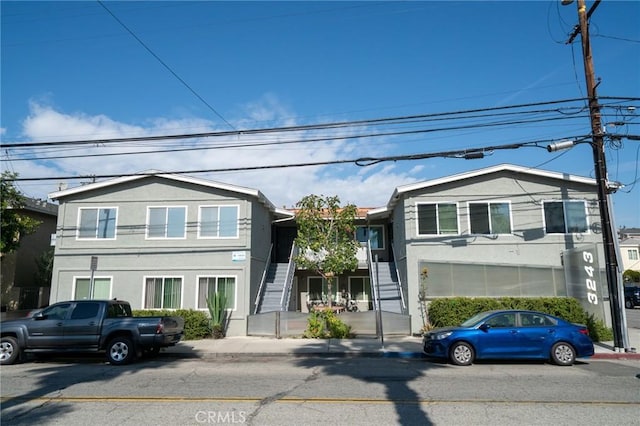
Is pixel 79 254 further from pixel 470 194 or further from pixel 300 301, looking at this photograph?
pixel 470 194

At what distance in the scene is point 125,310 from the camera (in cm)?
1359

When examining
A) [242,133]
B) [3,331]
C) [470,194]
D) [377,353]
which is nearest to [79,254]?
[3,331]

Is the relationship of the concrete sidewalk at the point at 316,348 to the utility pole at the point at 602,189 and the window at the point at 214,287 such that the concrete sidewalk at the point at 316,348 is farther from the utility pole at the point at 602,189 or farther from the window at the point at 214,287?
the window at the point at 214,287

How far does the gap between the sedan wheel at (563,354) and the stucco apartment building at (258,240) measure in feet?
20.8

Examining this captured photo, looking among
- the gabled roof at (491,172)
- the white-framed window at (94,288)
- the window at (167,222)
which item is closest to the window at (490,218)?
Result: the gabled roof at (491,172)

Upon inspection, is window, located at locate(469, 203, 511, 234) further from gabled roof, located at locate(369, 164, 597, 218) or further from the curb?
the curb

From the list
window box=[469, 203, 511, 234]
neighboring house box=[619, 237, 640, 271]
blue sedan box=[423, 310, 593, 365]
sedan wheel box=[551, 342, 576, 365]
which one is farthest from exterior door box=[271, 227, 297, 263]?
neighboring house box=[619, 237, 640, 271]

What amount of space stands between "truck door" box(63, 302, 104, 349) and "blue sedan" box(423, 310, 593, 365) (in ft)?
30.4

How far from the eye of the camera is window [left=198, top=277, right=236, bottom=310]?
18.6 m

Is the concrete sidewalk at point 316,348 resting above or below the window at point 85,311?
below

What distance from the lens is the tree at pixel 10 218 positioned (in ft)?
61.1

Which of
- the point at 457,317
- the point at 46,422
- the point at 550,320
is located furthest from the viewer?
the point at 457,317

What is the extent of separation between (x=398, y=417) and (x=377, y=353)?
7138 millimetres

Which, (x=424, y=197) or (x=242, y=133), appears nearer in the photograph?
(x=242, y=133)
